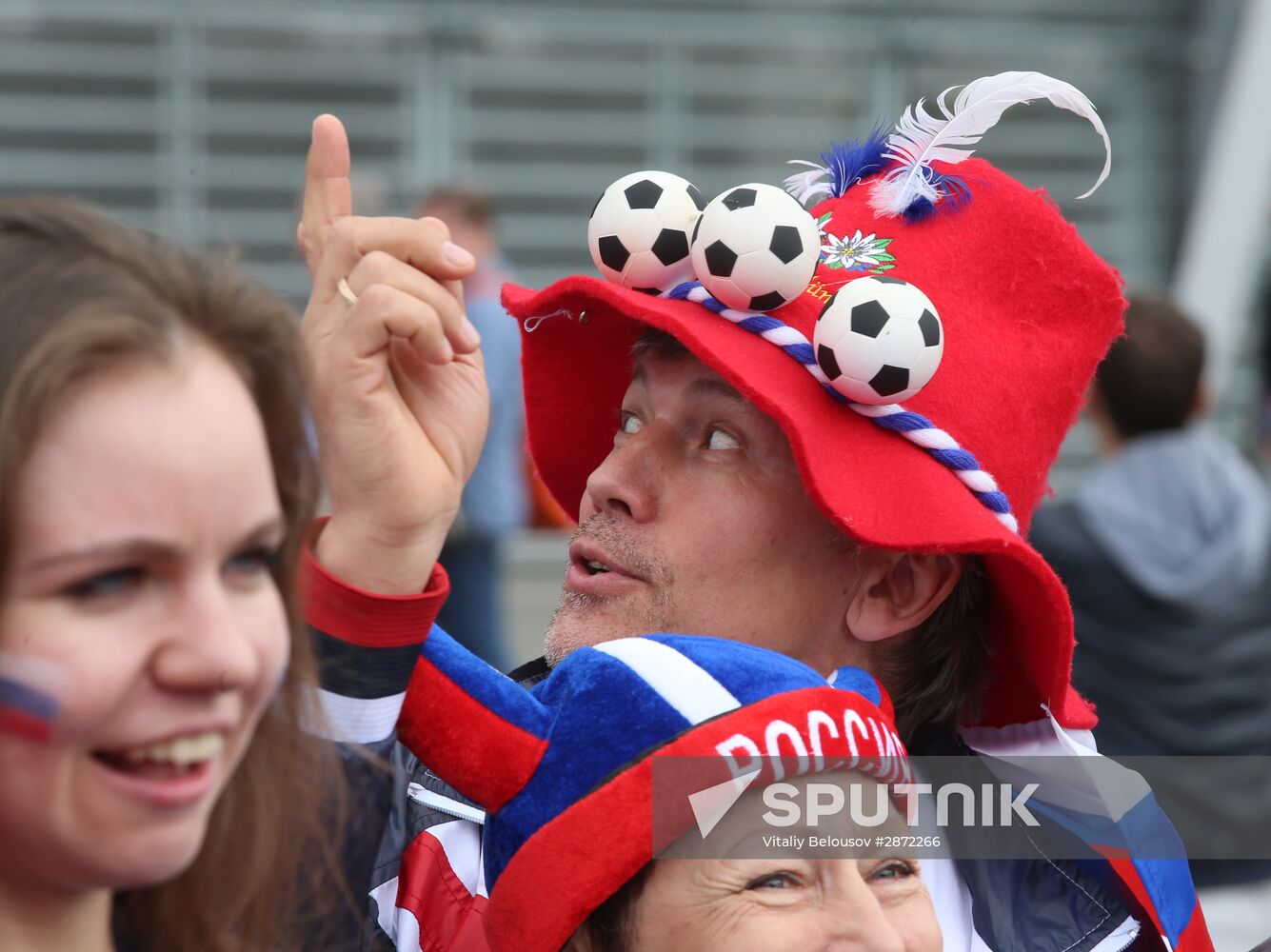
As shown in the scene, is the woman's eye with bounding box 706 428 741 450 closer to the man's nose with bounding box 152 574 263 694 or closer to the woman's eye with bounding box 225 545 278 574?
the woman's eye with bounding box 225 545 278 574

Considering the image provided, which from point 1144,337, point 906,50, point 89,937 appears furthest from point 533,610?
point 89,937

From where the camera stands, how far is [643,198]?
2092 mm

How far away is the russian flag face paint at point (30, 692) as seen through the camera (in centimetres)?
109

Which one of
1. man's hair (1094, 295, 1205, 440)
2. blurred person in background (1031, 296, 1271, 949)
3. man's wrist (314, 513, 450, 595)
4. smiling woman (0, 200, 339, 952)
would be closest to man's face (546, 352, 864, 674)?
man's wrist (314, 513, 450, 595)

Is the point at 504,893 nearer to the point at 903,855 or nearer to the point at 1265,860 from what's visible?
the point at 903,855

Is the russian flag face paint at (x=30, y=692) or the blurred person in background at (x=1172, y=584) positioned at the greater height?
the russian flag face paint at (x=30, y=692)

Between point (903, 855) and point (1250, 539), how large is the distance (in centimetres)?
282

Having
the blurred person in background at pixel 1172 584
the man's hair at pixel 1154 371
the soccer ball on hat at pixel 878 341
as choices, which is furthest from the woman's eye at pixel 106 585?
the man's hair at pixel 1154 371

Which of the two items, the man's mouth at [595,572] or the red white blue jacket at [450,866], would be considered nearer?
the red white blue jacket at [450,866]

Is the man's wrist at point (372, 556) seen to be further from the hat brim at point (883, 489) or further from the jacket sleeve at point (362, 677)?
the hat brim at point (883, 489)

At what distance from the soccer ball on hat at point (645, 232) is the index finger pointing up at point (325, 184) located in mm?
486

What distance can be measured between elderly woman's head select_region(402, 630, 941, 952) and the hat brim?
320 millimetres

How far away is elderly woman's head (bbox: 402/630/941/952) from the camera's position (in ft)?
5.19

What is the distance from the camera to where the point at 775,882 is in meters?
1.62
